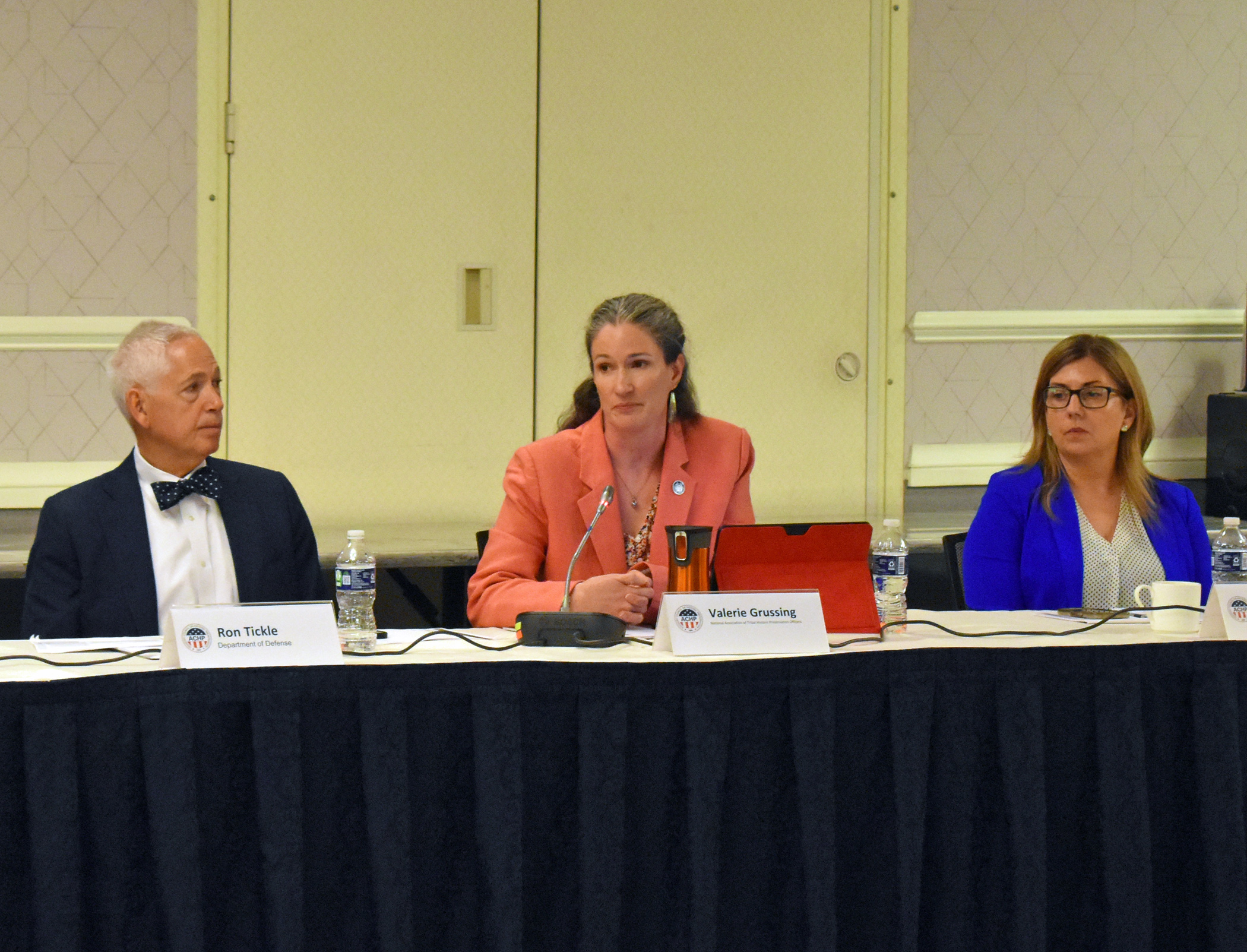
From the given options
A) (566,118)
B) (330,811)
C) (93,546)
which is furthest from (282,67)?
(330,811)

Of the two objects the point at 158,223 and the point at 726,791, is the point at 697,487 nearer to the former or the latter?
the point at 726,791

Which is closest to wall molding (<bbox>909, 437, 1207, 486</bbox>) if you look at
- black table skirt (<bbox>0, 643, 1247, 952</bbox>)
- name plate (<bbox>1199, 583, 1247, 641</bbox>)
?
name plate (<bbox>1199, 583, 1247, 641</bbox>)

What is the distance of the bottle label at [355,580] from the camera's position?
6.59 ft

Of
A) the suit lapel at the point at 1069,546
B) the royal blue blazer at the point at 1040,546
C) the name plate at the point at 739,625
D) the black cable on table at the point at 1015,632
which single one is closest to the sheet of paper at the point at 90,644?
the name plate at the point at 739,625

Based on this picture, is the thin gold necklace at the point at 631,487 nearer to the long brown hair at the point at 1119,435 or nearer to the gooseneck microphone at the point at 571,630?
the gooseneck microphone at the point at 571,630

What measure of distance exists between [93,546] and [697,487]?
1132 mm

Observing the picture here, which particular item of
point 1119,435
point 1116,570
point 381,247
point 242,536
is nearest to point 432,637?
point 242,536

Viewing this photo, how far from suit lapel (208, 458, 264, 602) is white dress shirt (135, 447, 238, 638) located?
0.01 metres

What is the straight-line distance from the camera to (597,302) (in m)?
3.89

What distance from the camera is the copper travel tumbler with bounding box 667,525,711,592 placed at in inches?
81.7

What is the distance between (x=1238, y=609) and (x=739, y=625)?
0.80 meters

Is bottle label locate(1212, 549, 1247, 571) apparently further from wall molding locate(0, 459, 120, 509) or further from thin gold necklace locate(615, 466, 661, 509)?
wall molding locate(0, 459, 120, 509)

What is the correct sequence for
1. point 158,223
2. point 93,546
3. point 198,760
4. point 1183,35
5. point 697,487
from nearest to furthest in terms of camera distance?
point 198,760 < point 93,546 < point 697,487 < point 158,223 < point 1183,35

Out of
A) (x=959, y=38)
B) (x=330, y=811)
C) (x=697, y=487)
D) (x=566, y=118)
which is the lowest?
(x=330, y=811)
